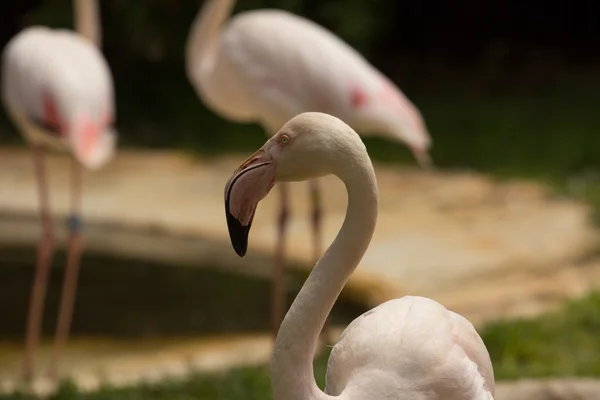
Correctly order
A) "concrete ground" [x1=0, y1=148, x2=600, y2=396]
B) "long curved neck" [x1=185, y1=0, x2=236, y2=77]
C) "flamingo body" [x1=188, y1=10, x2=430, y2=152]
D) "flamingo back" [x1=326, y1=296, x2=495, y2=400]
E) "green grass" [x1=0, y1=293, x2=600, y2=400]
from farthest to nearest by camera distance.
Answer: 1. "concrete ground" [x1=0, y1=148, x2=600, y2=396]
2. "long curved neck" [x1=185, y1=0, x2=236, y2=77]
3. "flamingo body" [x1=188, y1=10, x2=430, y2=152]
4. "green grass" [x1=0, y1=293, x2=600, y2=400]
5. "flamingo back" [x1=326, y1=296, x2=495, y2=400]

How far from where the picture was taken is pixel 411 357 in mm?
2701

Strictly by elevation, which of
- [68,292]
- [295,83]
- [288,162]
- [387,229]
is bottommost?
[68,292]

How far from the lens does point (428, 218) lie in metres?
7.41

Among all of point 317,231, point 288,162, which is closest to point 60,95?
point 317,231

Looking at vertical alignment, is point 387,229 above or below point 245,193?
above

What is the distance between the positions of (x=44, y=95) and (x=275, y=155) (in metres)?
3.06

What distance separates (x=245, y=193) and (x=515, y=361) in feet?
8.58

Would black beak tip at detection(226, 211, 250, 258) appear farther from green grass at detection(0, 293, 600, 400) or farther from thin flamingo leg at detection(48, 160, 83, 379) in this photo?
thin flamingo leg at detection(48, 160, 83, 379)

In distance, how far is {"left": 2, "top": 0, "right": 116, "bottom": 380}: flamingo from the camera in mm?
5219

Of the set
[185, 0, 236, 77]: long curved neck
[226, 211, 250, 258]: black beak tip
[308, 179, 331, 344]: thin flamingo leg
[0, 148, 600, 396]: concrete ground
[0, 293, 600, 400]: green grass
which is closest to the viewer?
[226, 211, 250, 258]: black beak tip

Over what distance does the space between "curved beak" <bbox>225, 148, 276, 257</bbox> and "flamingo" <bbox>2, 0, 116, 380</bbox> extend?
278 cm

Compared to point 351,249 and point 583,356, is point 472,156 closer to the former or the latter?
point 583,356

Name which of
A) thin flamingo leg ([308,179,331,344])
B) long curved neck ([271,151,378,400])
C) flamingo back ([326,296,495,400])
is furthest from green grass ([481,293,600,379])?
long curved neck ([271,151,378,400])

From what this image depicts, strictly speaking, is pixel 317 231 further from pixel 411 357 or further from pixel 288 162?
pixel 288 162
